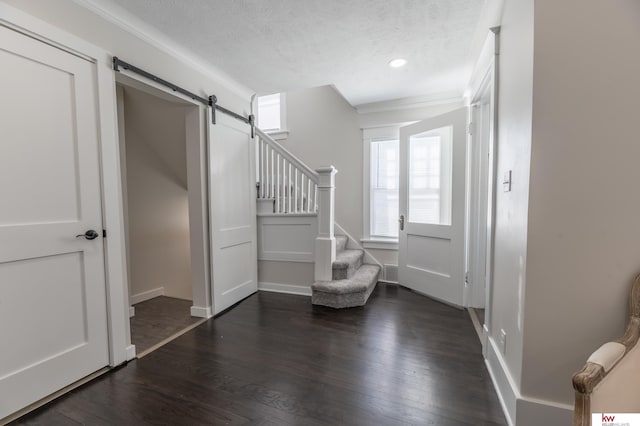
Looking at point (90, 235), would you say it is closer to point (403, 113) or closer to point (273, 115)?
point (273, 115)

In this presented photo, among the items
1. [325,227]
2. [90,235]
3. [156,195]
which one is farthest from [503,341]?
[156,195]

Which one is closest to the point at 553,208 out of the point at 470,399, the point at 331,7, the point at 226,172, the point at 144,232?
the point at 470,399

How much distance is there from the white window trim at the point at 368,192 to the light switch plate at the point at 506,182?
2.23m

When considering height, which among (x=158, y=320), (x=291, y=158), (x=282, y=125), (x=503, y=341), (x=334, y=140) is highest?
(x=282, y=125)

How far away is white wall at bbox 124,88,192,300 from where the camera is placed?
2771 millimetres

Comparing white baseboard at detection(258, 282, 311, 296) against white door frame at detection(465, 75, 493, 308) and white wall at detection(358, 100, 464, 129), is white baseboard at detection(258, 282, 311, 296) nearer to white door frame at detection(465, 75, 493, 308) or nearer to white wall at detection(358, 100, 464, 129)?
white door frame at detection(465, 75, 493, 308)

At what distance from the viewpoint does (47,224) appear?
152cm

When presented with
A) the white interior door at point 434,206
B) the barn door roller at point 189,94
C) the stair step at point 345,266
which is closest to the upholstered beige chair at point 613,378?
the white interior door at point 434,206

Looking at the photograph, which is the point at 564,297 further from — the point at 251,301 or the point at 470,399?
the point at 251,301

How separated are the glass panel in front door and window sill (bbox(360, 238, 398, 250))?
0.53 metres

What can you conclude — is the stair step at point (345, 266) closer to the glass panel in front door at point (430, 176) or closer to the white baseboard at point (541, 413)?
the glass panel in front door at point (430, 176)

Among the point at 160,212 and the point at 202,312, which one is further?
the point at 160,212

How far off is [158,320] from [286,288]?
1376 mm

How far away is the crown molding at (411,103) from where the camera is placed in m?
3.38
